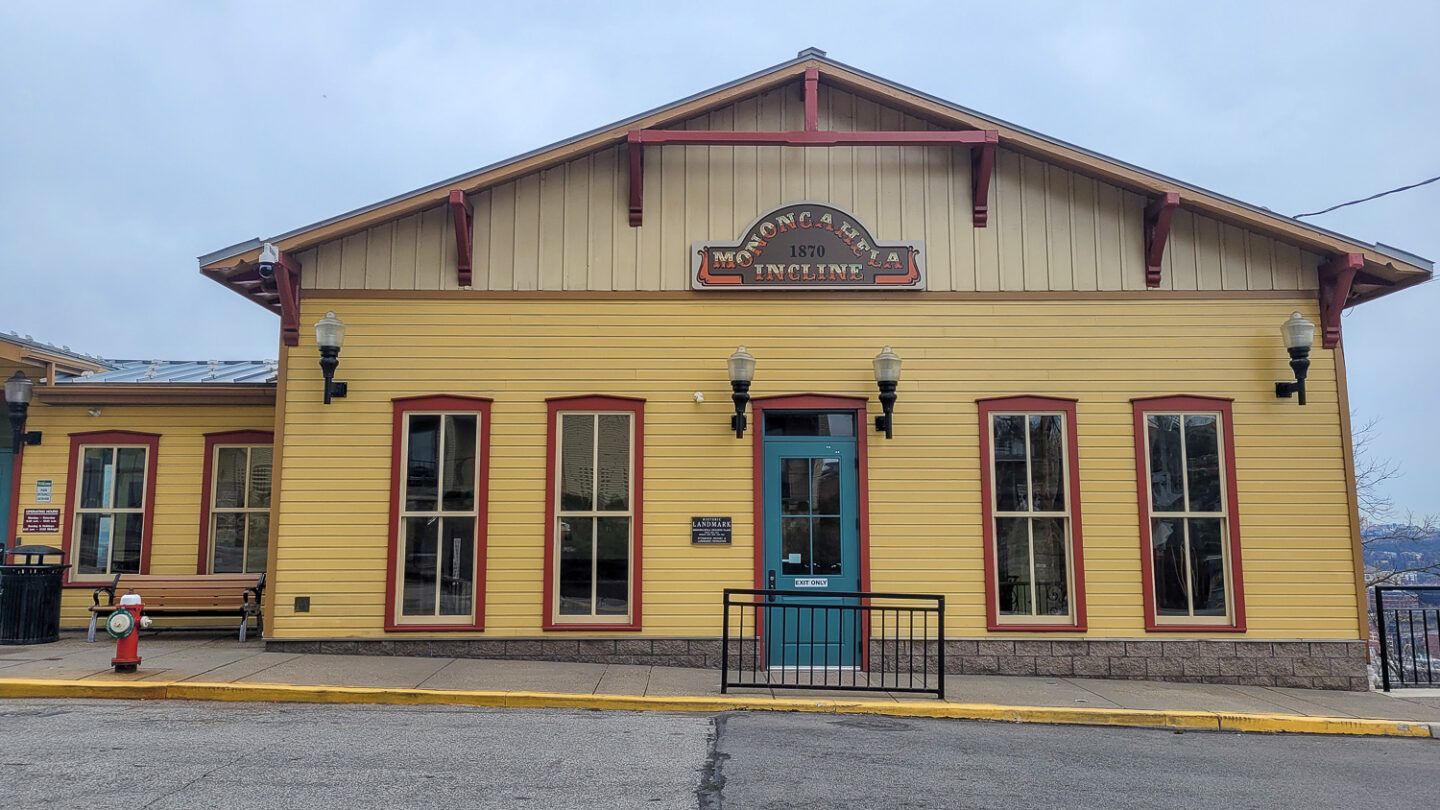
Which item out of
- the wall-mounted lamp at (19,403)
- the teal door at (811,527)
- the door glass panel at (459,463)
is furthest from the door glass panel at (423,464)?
the wall-mounted lamp at (19,403)

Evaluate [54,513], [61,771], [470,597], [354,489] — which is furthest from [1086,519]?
[54,513]

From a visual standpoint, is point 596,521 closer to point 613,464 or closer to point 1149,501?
point 613,464

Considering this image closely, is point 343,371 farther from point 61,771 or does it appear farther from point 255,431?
point 61,771

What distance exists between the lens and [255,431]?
41.0 ft

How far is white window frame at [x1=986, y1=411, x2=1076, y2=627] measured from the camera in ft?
34.8

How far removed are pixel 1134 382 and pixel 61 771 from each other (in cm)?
1023

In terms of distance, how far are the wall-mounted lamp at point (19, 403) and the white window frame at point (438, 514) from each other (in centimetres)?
542

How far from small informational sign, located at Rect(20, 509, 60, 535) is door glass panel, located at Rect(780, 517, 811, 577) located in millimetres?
9188

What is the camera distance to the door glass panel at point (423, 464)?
1073cm

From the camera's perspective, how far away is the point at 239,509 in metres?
12.5

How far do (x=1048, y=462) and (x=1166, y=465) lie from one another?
1301 mm

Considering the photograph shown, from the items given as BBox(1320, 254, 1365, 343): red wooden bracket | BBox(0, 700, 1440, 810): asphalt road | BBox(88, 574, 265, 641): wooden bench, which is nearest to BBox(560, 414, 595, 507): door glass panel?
BBox(0, 700, 1440, 810): asphalt road

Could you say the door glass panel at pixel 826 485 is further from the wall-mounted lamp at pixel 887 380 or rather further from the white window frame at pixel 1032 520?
the white window frame at pixel 1032 520

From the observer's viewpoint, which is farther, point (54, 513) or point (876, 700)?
point (54, 513)
